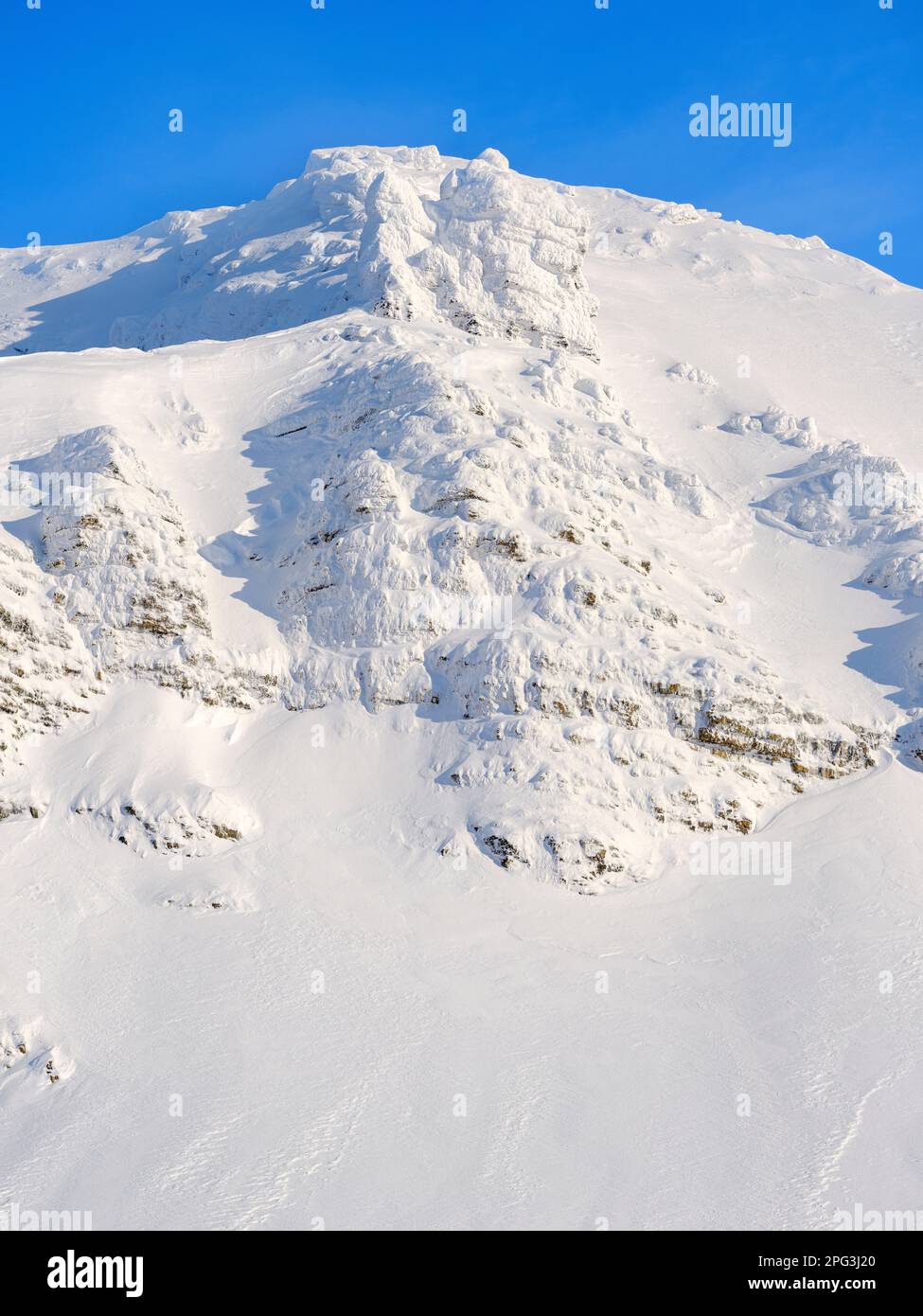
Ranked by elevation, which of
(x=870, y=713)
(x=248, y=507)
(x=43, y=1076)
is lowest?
(x=43, y=1076)

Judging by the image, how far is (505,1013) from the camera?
28.8 metres

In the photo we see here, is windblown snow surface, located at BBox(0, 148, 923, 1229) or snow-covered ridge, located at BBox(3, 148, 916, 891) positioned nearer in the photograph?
windblown snow surface, located at BBox(0, 148, 923, 1229)

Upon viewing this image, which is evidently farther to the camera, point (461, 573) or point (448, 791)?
point (461, 573)

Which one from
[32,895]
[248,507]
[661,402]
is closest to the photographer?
[32,895]

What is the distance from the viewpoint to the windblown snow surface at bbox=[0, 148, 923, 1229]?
25391 millimetres

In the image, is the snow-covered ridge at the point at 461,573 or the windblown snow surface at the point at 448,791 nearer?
the windblown snow surface at the point at 448,791

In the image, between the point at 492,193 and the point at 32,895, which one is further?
the point at 492,193

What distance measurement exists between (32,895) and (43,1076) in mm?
5961

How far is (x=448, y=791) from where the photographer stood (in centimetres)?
3519

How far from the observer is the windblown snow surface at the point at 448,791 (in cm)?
2539

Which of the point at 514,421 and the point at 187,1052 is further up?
the point at 514,421

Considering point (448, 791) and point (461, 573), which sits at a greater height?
point (461, 573)
